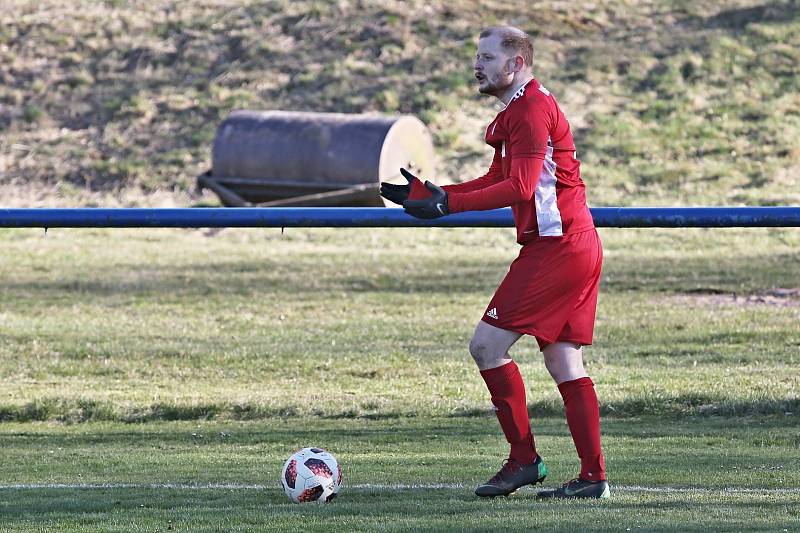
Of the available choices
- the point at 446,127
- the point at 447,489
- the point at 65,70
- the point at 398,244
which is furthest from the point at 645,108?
the point at 447,489

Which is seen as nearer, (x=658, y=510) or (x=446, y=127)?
(x=658, y=510)

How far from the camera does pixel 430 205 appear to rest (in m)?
5.84

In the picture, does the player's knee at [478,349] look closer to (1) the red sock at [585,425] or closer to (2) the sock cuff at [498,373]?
(2) the sock cuff at [498,373]

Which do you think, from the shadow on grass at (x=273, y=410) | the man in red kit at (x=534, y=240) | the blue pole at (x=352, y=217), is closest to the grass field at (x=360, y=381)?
the shadow on grass at (x=273, y=410)

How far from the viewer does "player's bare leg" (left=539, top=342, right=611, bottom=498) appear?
6.00 metres

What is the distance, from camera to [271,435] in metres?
8.81

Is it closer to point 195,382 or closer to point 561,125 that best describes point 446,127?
point 195,382

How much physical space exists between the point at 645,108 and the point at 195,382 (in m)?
21.3

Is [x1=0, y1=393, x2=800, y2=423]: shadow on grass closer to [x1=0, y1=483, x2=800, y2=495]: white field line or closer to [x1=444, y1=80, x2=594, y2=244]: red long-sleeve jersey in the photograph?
[x1=0, y1=483, x2=800, y2=495]: white field line

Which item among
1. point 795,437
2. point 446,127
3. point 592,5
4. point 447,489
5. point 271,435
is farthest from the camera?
point 592,5

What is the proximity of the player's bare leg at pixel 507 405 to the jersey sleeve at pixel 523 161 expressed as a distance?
1.90 ft

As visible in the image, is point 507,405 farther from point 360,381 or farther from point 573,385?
point 360,381

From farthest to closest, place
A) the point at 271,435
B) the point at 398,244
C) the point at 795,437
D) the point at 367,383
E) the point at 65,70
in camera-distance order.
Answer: the point at 65,70, the point at 398,244, the point at 367,383, the point at 271,435, the point at 795,437

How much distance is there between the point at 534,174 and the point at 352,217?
2.26 m
